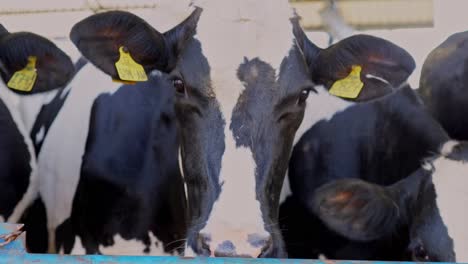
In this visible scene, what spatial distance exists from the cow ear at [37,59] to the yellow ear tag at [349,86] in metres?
1.13

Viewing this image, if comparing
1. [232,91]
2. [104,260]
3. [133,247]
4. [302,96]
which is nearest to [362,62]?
[302,96]

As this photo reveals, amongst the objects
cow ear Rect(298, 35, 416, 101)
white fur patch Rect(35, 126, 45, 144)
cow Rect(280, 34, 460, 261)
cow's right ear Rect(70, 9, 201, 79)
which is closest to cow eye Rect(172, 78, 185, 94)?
cow's right ear Rect(70, 9, 201, 79)

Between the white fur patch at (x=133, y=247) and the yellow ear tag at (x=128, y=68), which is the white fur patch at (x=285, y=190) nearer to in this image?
the white fur patch at (x=133, y=247)

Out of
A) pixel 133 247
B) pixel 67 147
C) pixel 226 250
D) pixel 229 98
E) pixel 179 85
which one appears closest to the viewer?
pixel 226 250

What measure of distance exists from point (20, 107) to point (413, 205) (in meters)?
2.14

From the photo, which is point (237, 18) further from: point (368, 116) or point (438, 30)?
point (438, 30)

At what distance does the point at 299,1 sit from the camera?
1157cm

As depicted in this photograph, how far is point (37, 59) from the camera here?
10.9 feet

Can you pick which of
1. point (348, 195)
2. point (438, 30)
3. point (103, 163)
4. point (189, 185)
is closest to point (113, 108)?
point (103, 163)

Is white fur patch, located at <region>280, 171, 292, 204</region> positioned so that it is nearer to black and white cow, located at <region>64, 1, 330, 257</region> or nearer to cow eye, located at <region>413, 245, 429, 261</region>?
black and white cow, located at <region>64, 1, 330, 257</region>

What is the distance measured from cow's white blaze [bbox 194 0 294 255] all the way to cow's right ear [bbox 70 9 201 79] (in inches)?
4.6

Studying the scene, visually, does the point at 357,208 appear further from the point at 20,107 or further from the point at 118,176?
the point at 20,107

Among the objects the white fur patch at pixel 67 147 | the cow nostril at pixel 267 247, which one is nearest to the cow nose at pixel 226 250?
the cow nostril at pixel 267 247

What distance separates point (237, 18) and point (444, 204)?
106 centimetres
